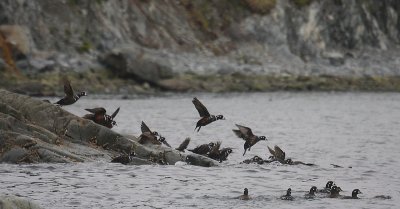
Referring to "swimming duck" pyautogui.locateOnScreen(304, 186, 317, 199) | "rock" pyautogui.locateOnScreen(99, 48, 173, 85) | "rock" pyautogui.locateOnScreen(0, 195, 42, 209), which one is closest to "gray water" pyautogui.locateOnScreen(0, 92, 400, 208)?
"swimming duck" pyautogui.locateOnScreen(304, 186, 317, 199)

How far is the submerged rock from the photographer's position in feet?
94.0

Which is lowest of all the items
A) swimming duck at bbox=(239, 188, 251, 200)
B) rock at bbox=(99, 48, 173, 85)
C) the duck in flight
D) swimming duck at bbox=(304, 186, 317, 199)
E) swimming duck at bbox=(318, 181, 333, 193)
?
swimming duck at bbox=(239, 188, 251, 200)

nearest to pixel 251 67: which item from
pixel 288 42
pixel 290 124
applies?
pixel 288 42

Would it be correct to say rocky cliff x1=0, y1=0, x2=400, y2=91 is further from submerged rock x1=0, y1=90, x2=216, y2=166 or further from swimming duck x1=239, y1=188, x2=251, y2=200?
swimming duck x1=239, y1=188, x2=251, y2=200

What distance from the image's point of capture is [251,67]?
293 ft

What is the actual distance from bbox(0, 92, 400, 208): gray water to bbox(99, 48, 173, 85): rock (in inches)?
725

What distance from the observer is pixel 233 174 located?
28.5m

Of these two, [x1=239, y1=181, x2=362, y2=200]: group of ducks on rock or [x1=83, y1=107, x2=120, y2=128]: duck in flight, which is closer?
[x1=239, y1=181, x2=362, y2=200]: group of ducks on rock

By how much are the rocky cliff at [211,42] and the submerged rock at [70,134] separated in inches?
1650

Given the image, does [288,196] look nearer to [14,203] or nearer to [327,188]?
[327,188]

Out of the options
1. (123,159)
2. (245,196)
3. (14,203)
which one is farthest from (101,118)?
(14,203)

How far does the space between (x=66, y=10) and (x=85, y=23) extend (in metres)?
2.30

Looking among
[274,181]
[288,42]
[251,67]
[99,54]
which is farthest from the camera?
[288,42]

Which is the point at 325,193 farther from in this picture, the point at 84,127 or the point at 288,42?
the point at 288,42
